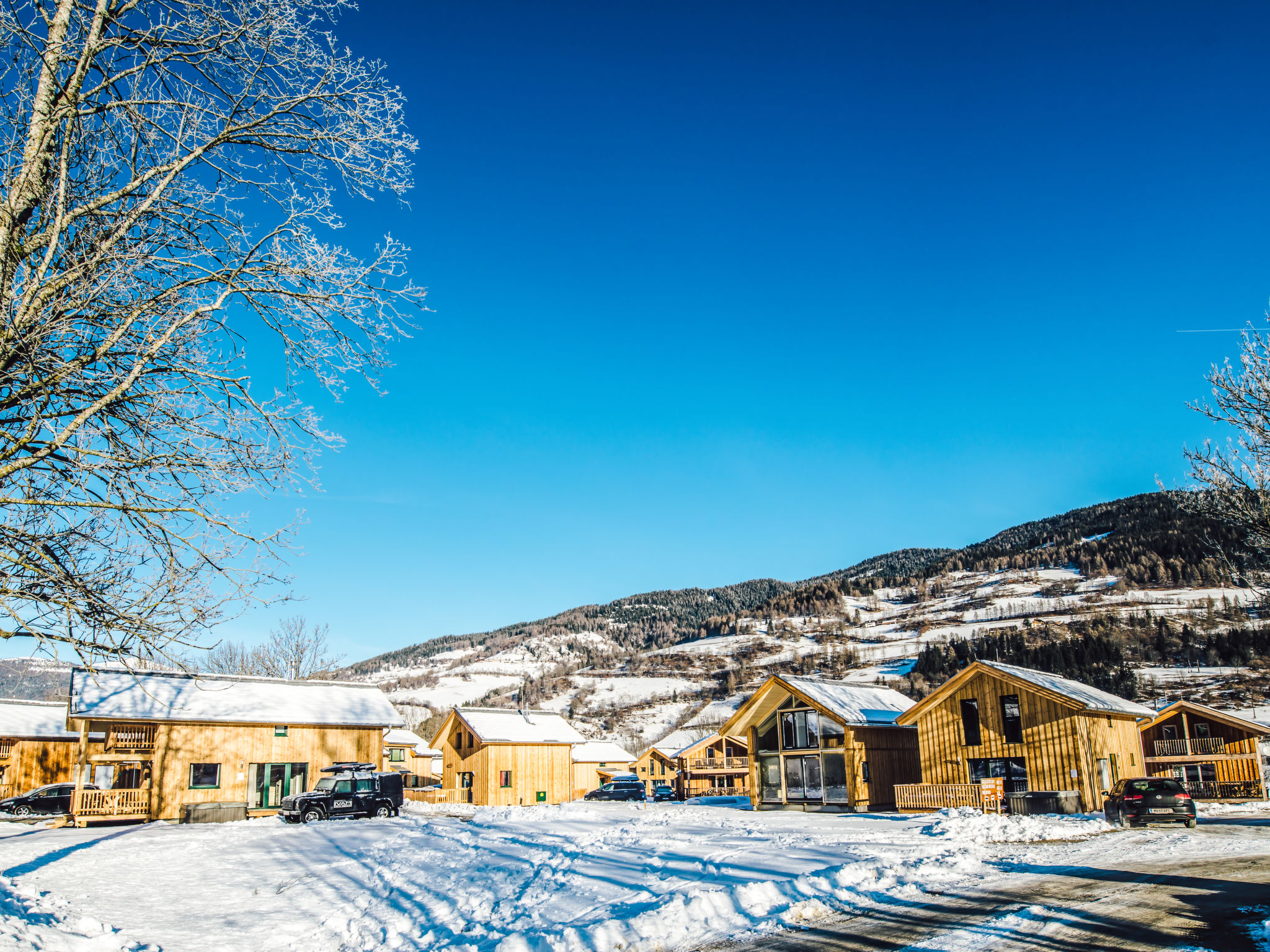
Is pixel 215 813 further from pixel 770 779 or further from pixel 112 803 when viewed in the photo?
pixel 770 779

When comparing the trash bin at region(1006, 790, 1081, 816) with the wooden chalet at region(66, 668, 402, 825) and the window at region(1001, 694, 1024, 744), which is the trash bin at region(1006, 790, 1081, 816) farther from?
the wooden chalet at region(66, 668, 402, 825)

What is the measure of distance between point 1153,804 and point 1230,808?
447 inches

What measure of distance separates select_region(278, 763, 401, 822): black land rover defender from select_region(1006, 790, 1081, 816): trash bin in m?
23.9

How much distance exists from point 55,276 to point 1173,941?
1276cm

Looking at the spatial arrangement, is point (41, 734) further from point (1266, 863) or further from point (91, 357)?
point (1266, 863)

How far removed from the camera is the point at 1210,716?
43844mm

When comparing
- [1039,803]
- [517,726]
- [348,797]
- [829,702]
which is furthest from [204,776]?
[1039,803]

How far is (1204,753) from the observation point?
43.2 m

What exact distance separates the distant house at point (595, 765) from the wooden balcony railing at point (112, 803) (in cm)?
3273

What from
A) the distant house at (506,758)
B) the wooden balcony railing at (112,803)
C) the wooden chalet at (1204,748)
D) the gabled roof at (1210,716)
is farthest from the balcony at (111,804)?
the gabled roof at (1210,716)

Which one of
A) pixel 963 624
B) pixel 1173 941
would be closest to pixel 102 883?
pixel 1173 941

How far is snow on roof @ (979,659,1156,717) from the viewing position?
3138cm

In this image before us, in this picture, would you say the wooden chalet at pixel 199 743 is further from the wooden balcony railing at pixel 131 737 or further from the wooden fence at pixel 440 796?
the wooden fence at pixel 440 796

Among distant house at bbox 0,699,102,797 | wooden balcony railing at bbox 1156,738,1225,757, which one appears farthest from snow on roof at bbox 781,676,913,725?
distant house at bbox 0,699,102,797
